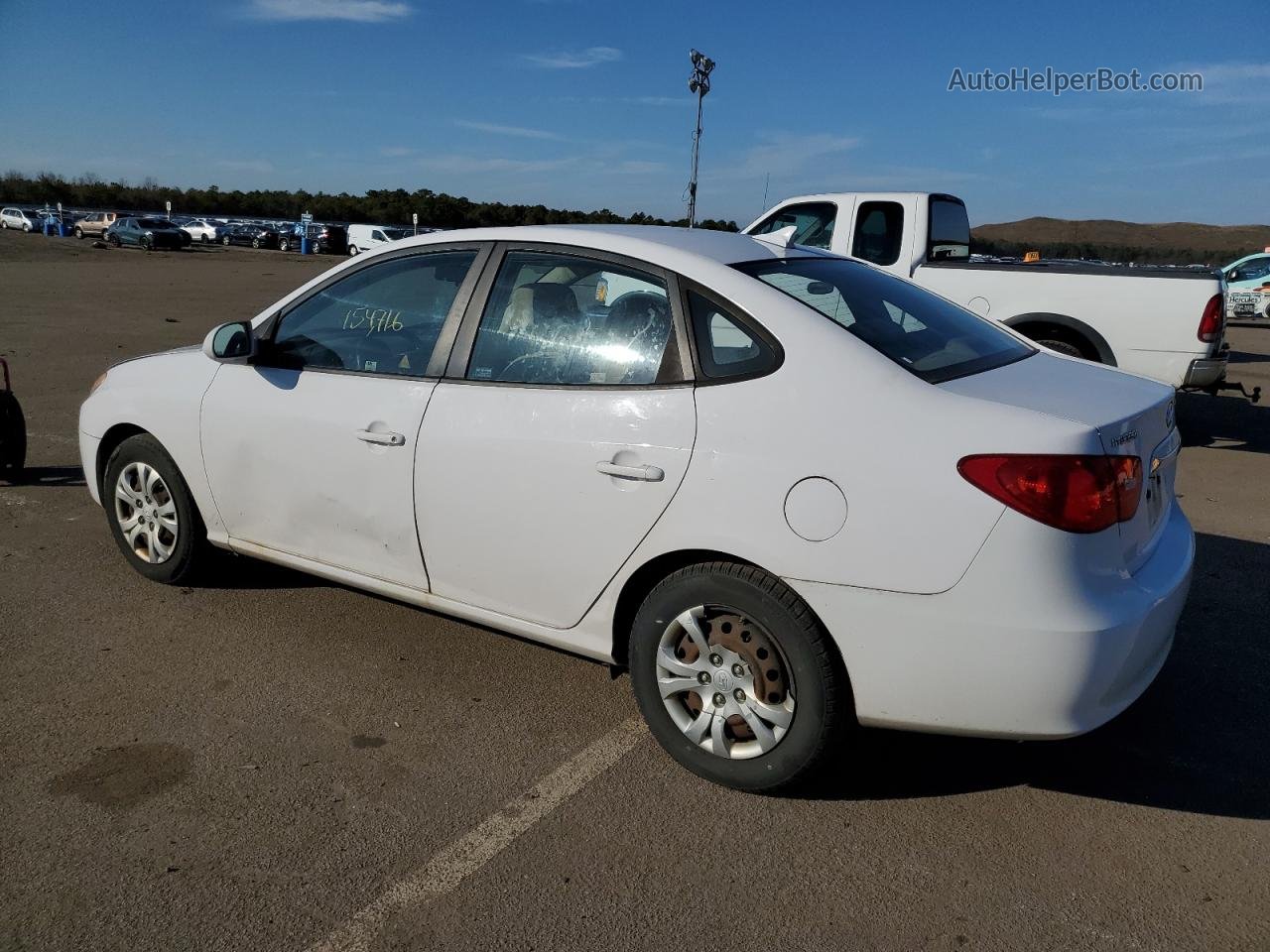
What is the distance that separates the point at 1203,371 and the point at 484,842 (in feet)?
25.3

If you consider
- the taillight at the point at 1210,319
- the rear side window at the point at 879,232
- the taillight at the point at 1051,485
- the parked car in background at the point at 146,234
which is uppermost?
the parked car in background at the point at 146,234

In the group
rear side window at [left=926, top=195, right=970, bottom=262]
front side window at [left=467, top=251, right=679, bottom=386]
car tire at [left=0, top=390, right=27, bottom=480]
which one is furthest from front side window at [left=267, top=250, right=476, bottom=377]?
rear side window at [left=926, top=195, right=970, bottom=262]

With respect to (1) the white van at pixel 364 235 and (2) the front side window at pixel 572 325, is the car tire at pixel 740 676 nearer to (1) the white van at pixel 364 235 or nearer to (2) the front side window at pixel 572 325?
(2) the front side window at pixel 572 325

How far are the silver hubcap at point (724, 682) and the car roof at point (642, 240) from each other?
48.1 inches

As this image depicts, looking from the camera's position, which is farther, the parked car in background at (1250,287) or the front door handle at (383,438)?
the parked car in background at (1250,287)

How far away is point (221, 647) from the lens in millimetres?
4152

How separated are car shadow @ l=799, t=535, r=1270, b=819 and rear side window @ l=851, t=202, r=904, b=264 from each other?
6733mm

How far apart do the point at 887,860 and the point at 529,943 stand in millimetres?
1039

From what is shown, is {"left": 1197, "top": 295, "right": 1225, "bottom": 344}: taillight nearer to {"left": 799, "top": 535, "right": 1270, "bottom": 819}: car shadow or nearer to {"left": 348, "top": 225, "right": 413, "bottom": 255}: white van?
{"left": 799, "top": 535, "right": 1270, "bottom": 819}: car shadow

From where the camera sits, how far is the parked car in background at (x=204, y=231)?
57.5 m

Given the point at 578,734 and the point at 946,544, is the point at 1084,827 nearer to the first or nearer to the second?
the point at 946,544

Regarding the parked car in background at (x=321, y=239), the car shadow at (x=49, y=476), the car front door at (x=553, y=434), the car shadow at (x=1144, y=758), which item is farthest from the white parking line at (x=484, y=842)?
the parked car in background at (x=321, y=239)

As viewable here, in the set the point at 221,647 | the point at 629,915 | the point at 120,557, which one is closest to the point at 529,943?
the point at 629,915

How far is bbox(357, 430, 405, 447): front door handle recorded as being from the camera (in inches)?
145
